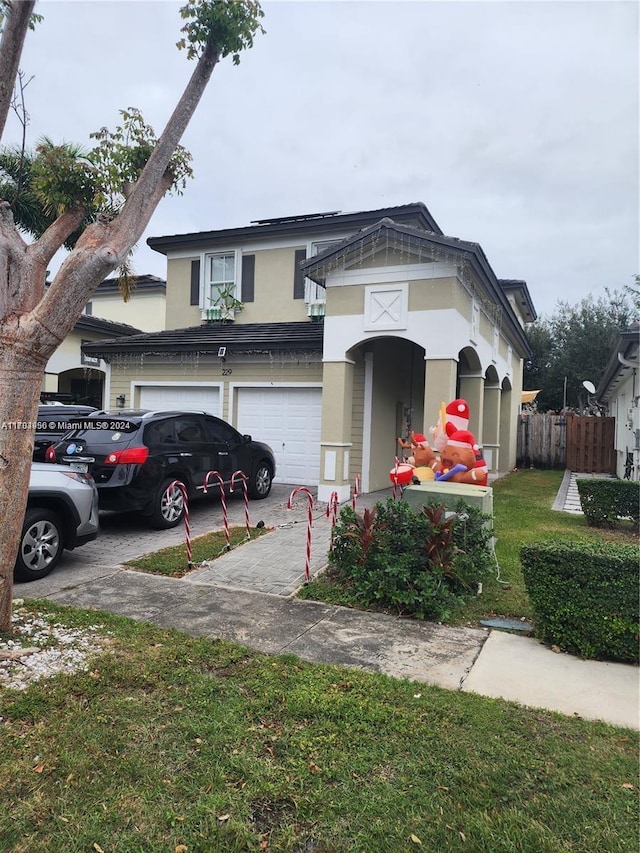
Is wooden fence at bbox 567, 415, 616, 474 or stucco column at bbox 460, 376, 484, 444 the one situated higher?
stucco column at bbox 460, 376, 484, 444

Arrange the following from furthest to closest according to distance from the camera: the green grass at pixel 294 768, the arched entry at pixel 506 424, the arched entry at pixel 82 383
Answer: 1. the arched entry at pixel 82 383
2. the arched entry at pixel 506 424
3. the green grass at pixel 294 768

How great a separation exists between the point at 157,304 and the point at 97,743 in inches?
947

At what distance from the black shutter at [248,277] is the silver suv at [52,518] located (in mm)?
9657

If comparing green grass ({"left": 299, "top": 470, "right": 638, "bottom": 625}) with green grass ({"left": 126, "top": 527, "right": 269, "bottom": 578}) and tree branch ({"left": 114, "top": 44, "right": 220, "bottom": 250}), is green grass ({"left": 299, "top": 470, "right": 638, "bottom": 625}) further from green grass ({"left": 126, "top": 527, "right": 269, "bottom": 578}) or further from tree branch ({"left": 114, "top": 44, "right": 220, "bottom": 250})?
tree branch ({"left": 114, "top": 44, "right": 220, "bottom": 250})

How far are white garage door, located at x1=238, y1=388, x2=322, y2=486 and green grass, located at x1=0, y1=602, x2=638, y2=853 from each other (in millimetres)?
8849

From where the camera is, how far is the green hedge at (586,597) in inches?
158

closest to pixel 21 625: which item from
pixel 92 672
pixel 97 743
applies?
pixel 92 672

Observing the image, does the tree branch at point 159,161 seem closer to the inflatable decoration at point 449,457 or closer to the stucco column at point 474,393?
the inflatable decoration at point 449,457

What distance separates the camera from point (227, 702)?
3289mm

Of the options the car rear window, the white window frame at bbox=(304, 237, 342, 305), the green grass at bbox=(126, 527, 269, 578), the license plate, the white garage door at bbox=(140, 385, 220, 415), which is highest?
the white window frame at bbox=(304, 237, 342, 305)

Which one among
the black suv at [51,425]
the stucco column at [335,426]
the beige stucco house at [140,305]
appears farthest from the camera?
the beige stucco house at [140,305]

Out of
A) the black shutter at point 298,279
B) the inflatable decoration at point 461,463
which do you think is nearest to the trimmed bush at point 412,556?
the inflatable decoration at point 461,463

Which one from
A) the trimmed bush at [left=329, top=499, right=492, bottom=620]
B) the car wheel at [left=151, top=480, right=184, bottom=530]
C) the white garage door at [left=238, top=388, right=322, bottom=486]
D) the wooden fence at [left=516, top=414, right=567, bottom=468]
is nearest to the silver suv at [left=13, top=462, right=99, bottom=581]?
the car wheel at [left=151, top=480, right=184, bottom=530]

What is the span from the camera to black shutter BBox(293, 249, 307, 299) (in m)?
14.4
